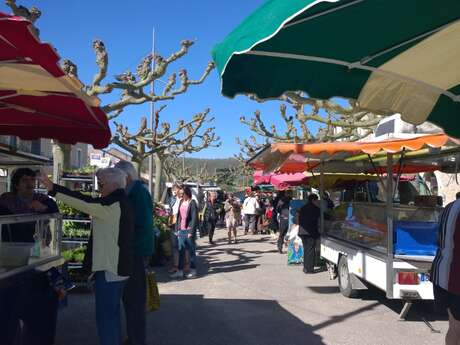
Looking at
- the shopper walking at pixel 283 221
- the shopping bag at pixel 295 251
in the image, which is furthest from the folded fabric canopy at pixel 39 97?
the shopper walking at pixel 283 221

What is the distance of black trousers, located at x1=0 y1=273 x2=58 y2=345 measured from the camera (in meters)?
3.97

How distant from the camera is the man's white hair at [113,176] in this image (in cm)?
432

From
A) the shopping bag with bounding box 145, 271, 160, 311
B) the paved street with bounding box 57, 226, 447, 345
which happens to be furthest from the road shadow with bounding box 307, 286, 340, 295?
the shopping bag with bounding box 145, 271, 160, 311

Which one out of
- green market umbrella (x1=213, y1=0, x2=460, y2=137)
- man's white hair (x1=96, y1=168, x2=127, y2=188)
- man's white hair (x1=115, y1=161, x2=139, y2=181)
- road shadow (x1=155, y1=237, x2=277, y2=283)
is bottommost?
road shadow (x1=155, y1=237, x2=277, y2=283)

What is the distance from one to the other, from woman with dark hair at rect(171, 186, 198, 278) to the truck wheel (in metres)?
2.90

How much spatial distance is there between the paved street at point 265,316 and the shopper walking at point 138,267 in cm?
78

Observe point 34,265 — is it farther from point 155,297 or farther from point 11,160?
point 11,160

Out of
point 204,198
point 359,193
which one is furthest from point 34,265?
point 204,198

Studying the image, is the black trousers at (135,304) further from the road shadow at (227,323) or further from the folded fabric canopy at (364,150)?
the folded fabric canopy at (364,150)

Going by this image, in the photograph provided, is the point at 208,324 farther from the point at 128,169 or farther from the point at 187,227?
the point at 187,227

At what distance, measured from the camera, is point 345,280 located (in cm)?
827

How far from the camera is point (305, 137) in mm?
22781

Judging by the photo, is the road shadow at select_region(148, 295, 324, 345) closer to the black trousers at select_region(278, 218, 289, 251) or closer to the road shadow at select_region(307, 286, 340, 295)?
the road shadow at select_region(307, 286, 340, 295)

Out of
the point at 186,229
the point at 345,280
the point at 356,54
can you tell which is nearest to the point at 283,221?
the point at 186,229
